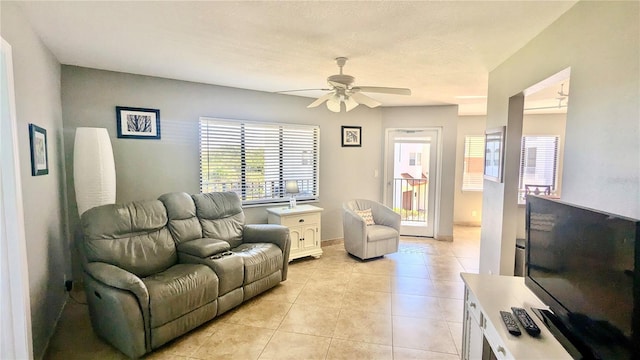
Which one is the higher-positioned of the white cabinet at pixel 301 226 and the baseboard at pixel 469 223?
the white cabinet at pixel 301 226

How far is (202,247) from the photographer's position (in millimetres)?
3002

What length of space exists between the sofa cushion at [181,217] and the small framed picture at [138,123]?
875mm

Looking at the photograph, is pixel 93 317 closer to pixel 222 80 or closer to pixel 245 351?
pixel 245 351

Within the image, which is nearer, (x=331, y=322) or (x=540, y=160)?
(x=331, y=322)

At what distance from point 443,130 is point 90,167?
508 centimetres

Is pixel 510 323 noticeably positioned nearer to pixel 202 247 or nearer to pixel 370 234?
pixel 202 247

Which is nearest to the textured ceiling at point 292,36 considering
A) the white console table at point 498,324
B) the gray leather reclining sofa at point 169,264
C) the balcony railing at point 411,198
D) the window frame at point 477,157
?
the gray leather reclining sofa at point 169,264

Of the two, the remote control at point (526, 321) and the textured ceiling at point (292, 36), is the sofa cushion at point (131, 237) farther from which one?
the remote control at point (526, 321)

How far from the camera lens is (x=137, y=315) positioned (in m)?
2.21

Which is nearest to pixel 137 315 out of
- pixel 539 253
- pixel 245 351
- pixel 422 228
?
pixel 245 351

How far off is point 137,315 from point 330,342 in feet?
4.81

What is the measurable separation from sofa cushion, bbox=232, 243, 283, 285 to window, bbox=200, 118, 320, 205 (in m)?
1.13

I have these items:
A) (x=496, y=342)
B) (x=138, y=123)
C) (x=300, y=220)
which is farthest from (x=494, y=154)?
(x=138, y=123)

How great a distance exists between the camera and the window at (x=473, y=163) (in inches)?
258
